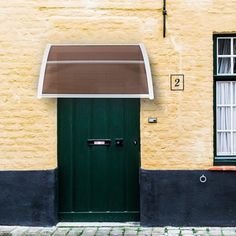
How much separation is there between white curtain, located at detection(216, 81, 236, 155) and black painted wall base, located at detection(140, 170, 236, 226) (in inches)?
18.9

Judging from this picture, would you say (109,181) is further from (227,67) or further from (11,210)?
(227,67)

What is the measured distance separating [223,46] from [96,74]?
221cm

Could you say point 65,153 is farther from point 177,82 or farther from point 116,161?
point 177,82

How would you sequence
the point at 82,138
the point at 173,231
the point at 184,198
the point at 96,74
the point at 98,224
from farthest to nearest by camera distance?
the point at 82,138 → the point at 98,224 → the point at 184,198 → the point at 173,231 → the point at 96,74

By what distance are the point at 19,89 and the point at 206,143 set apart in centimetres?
318

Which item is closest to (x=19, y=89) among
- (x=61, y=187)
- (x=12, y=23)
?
(x=12, y=23)

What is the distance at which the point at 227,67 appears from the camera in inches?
329

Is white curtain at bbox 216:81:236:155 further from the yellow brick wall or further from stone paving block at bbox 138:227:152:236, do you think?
stone paving block at bbox 138:227:152:236

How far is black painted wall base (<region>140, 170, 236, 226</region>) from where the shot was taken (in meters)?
8.16

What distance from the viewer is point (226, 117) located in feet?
27.5

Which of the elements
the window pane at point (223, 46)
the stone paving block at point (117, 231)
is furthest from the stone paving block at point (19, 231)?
the window pane at point (223, 46)

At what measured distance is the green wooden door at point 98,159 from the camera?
331 inches

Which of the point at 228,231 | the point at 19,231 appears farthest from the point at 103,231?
the point at 228,231

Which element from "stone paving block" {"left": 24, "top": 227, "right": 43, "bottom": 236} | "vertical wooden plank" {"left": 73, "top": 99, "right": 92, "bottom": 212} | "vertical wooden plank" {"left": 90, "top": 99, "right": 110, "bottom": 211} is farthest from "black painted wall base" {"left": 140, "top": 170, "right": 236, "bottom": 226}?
"stone paving block" {"left": 24, "top": 227, "right": 43, "bottom": 236}
